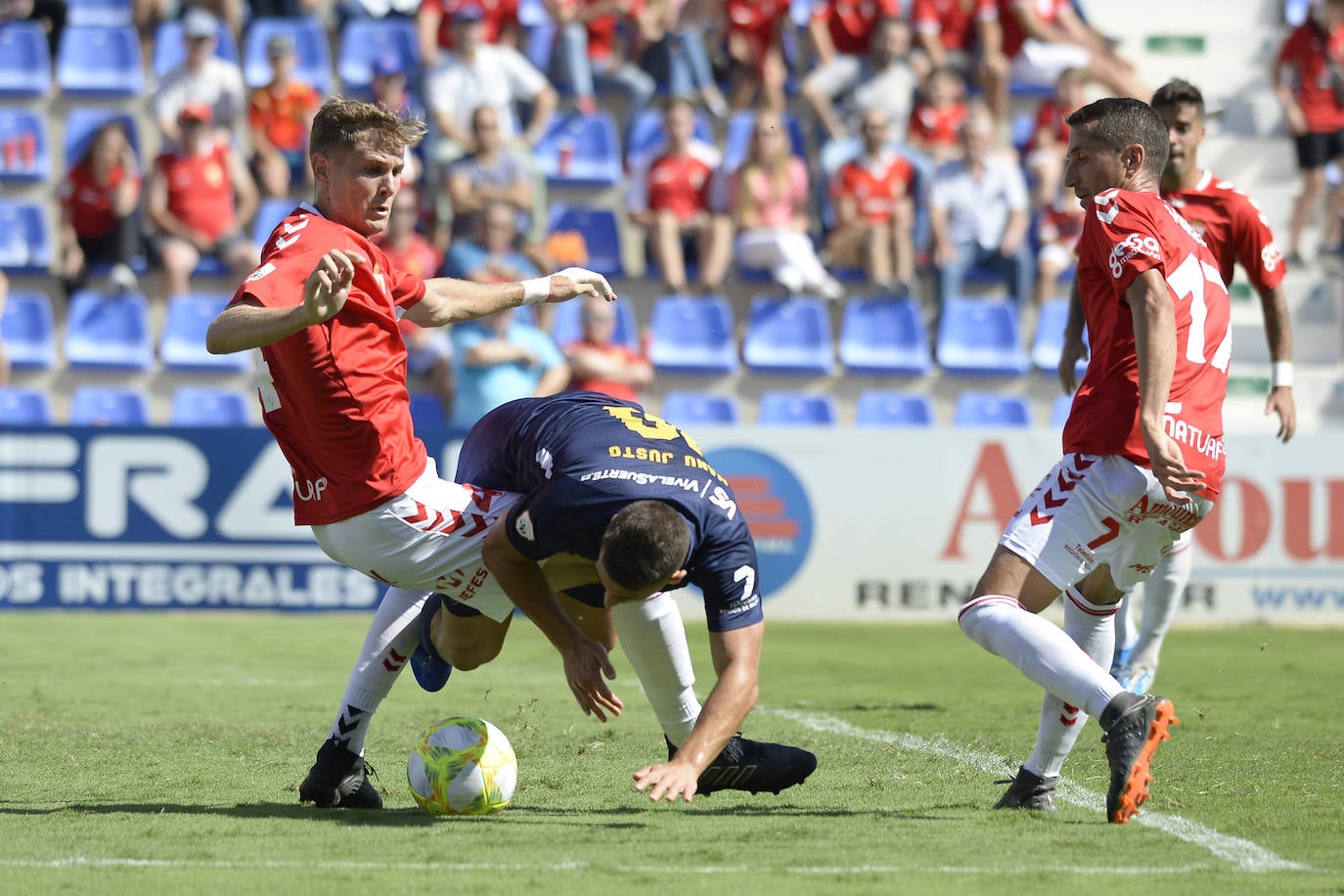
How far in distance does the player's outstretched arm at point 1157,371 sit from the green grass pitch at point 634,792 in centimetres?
107

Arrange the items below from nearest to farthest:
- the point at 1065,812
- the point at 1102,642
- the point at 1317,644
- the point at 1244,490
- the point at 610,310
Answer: the point at 1065,812, the point at 1102,642, the point at 1317,644, the point at 1244,490, the point at 610,310

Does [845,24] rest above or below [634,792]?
above

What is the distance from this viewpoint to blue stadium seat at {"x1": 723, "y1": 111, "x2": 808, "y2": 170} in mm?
15477

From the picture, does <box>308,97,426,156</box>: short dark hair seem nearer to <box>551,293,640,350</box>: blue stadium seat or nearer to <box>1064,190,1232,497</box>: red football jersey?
<box>1064,190,1232,497</box>: red football jersey

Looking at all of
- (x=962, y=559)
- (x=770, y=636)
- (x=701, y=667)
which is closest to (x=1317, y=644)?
(x=962, y=559)

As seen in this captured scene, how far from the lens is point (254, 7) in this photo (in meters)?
16.7

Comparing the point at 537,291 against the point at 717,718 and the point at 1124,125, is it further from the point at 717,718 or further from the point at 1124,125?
the point at 1124,125

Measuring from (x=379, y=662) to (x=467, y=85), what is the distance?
413 inches

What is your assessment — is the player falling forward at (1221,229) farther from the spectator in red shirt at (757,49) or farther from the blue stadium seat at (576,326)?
the spectator in red shirt at (757,49)

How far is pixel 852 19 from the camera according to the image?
16344 mm

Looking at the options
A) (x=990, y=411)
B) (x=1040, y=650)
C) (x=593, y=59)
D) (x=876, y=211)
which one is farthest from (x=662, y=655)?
(x=593, y=59)

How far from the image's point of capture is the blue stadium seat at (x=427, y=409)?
13.5 m

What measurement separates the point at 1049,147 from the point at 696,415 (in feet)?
14.8

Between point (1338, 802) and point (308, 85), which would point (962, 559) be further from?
point (308, 85)
